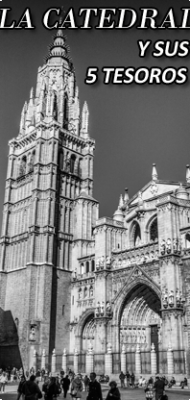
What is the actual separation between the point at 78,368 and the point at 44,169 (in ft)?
73.1

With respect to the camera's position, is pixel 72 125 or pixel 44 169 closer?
pixel 44 169

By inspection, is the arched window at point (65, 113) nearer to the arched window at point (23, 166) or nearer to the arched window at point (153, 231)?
the arched window at point (23, 166)

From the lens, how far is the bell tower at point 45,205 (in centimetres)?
4312

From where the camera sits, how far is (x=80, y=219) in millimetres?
48969

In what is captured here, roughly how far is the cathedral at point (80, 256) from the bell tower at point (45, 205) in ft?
0.40

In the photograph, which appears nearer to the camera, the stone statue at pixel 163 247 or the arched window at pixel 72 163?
the stone statue at pixel 163 247

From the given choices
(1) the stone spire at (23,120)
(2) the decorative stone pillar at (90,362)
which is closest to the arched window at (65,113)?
(1) the stone spire at (23,120)

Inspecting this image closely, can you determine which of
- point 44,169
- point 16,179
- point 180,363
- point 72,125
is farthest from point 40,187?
point 180,363

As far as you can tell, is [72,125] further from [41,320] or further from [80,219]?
[41,320]

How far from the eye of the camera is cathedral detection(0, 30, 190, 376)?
1388 inches

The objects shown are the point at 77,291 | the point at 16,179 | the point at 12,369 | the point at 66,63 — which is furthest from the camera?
the point at 66,63

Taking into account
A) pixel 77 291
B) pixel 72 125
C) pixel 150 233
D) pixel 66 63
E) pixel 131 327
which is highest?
pixel 66 63

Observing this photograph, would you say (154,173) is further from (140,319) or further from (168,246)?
(140,319)

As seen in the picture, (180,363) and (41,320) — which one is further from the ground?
(41,320)
